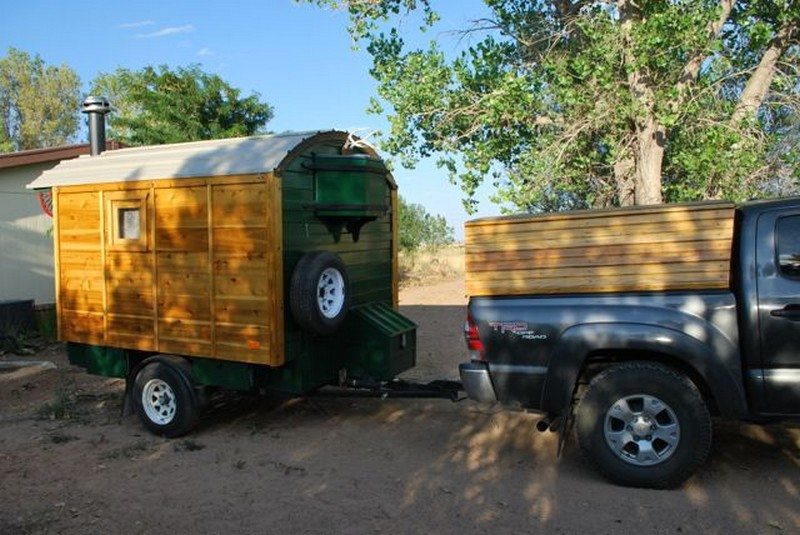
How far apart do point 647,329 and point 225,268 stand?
11.8 feet

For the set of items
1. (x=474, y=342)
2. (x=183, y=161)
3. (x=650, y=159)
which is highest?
(x=650, y=159)

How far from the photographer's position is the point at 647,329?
4691mm

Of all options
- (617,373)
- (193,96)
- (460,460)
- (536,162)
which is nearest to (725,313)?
(617,373)

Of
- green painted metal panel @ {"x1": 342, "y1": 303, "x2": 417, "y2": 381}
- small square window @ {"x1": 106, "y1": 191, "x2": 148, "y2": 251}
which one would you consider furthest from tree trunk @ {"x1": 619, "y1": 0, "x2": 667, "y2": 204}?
small square window @ {"x1": 106, "y1": 191, "x2": 148, "y2": 251}

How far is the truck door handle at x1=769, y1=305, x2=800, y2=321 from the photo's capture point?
4516 millimetres

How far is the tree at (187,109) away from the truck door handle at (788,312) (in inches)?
545

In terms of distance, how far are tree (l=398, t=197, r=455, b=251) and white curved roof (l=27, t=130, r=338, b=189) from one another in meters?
19.6

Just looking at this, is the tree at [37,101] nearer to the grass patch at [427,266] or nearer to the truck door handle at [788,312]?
→ the grass patch at [427,266]

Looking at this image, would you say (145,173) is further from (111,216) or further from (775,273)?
(775,273)

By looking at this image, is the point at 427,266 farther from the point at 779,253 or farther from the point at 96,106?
the point at 779,253

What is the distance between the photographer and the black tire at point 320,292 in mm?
5969

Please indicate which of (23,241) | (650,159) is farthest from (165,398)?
(23,241)

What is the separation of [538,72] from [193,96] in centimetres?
914

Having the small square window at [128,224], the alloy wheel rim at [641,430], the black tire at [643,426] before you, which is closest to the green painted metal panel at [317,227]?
the small square window at [128,224]
